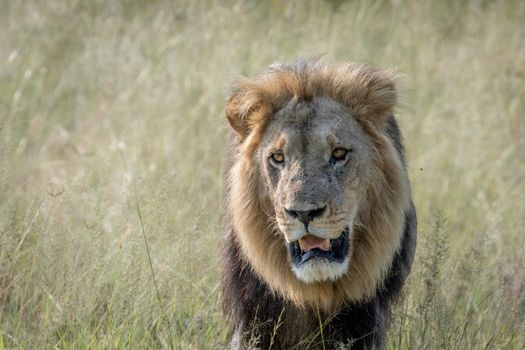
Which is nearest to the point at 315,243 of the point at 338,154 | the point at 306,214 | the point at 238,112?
the point at 306,214

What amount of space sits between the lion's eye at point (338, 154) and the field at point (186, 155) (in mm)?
623

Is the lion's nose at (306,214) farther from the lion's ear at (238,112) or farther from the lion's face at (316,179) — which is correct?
the lion's ear at (238,112)

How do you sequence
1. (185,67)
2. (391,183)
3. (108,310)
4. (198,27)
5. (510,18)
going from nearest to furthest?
(391,183) < (108,310) < (185,67) < (198,27) < (510,18)

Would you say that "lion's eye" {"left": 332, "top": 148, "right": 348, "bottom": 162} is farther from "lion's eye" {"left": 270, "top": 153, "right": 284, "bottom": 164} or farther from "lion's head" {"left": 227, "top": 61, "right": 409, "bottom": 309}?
"lion's eye" {"left": 270, "top": 153, "right": 284, "bottom": 164}

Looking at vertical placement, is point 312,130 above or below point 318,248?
above

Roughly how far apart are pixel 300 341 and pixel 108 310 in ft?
3.17

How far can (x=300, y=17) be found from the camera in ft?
33.3

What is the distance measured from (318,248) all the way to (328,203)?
203 mm

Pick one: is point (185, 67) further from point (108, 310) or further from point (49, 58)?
point (108, 310)

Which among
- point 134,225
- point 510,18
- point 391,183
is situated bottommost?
point 510,18

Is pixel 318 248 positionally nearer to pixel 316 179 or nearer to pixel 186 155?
pixel 316 179

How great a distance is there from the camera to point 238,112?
4.50 meters

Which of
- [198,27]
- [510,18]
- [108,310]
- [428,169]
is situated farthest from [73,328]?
[510,18]

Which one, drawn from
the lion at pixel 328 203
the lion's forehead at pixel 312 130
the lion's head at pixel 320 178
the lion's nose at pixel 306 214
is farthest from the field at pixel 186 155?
the lion's nose at pixel 306 214
